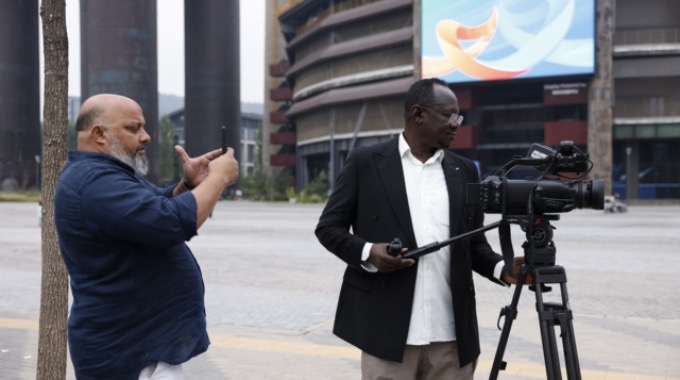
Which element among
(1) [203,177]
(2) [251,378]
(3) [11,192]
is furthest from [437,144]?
(3) [11,192]

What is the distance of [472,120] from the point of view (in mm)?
63062

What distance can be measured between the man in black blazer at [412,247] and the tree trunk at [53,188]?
1971 millimetres

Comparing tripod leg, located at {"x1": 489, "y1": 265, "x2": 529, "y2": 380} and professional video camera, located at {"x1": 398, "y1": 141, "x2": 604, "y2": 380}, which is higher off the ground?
professional video camera, located at {"x1": 398, "y1": 141, "x2": 604, "y2": 380}

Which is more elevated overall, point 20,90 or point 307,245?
point 20,90

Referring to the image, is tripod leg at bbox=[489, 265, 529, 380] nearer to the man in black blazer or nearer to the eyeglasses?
the man in black blazer

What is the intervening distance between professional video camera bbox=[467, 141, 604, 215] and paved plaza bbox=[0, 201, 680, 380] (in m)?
3.59

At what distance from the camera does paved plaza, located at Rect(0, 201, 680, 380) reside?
691 cm

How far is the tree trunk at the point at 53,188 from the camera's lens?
487 centimetres

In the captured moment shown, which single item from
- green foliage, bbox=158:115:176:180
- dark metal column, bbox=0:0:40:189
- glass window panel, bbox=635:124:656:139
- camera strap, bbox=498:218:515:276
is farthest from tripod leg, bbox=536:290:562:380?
green foliage, bbox=158:115:176:180

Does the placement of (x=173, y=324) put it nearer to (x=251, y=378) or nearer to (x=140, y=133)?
(x=140, y=133)

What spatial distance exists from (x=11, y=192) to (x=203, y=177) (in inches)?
2751

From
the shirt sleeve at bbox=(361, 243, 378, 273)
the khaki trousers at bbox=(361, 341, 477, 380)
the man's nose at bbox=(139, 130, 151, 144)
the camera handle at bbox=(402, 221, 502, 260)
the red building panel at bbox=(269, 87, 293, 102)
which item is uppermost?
the red building panel at bbox=(269, 87, 293, 102)

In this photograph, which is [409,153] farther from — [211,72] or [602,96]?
[211,72]

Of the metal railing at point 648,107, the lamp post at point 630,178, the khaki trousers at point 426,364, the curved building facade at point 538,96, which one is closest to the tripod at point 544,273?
the khaki trousers at point 426,364
